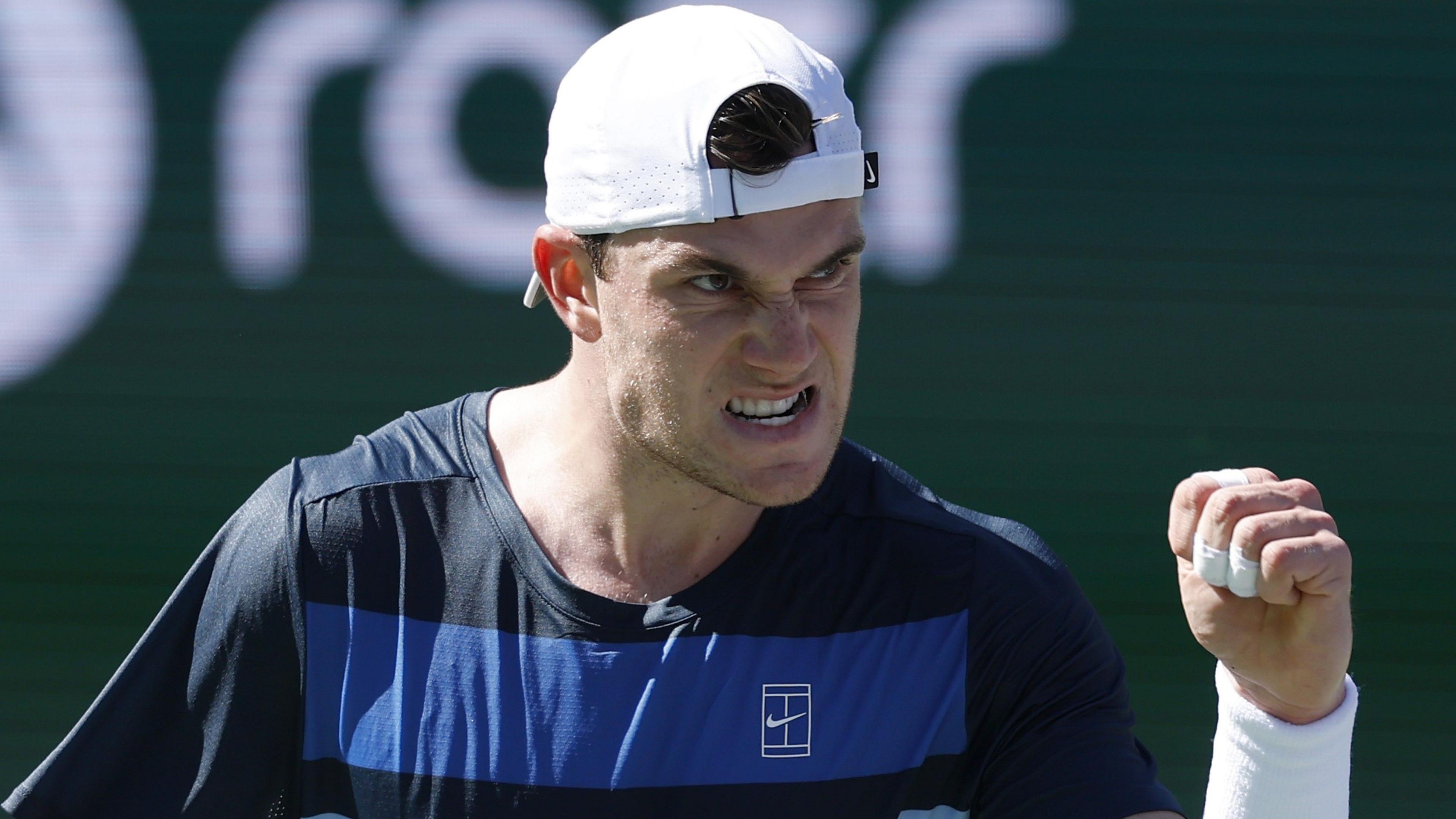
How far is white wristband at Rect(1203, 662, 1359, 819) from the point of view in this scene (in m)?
1.81

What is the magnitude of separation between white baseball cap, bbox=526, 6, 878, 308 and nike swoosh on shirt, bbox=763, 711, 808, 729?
63cm

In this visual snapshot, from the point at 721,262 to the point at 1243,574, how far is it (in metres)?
0.71

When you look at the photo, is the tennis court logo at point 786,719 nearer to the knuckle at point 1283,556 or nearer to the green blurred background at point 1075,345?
the knuckle at point 1283,556

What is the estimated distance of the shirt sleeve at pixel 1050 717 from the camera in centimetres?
191

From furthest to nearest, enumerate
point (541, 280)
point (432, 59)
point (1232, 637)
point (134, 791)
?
point (432, 59), point (541, 280), point (134, 791), point (1232, 637)

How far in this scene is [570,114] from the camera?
204cm

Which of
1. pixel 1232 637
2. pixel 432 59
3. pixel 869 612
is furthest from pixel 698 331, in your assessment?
pixel 432 59

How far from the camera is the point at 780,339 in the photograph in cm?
191

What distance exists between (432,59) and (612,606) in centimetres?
248

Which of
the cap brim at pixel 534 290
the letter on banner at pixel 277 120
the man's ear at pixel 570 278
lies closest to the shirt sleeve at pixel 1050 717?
the man's ear at pixel 570 278

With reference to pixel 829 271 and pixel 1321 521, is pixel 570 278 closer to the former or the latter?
pixel 829 271

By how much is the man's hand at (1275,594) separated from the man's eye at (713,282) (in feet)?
1.98

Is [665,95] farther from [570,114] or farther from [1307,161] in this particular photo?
[1307,161]

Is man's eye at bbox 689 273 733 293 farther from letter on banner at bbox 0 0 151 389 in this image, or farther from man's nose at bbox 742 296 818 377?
letter on banner at bbox 0 0 151 389
